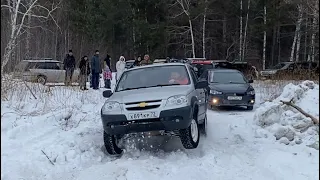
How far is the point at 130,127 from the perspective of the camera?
7.62m

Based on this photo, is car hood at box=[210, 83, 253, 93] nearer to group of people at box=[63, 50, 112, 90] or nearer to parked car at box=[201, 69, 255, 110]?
parked car at box=[201, 69, 255, 110]

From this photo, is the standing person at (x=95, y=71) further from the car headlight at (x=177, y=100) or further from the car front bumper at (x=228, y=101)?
the car headlight at (x=177, y=100)

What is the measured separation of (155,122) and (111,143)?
1118 millimetres

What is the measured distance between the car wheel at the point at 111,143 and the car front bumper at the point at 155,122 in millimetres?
337

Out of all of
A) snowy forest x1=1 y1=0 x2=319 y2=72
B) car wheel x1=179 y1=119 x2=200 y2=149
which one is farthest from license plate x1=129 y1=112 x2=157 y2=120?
snowy forest x1=1 y1=0 x2=319 y2=72

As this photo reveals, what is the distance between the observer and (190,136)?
787 cm

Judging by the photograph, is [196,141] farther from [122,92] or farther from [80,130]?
[80,130]

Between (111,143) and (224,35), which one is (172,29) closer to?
(224,35)

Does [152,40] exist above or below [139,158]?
above

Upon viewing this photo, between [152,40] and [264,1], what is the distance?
11.0 metres

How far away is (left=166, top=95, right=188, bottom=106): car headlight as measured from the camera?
7.59m

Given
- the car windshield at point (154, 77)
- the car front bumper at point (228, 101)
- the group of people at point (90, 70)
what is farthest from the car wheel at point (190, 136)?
the group of people at point (90, 70)

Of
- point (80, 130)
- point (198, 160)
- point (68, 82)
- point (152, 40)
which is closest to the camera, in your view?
point (198, 160)

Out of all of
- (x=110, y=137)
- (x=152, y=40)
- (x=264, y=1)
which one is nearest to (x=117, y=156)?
(x=110, y=137)
